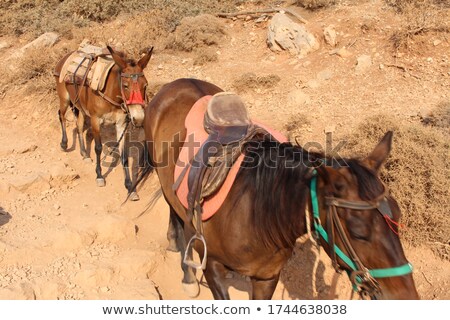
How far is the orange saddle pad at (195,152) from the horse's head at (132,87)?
5.31 feet

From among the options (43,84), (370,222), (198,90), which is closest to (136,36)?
(43,84)

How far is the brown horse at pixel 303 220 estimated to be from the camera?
195 cm

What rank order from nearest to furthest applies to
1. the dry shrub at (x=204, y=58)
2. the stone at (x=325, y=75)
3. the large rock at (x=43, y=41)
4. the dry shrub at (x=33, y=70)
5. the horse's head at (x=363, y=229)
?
the horse's head at (x=363, y=229) → the stone at (x=325, y=75) → the dry shrub at (x=33, y=70) → the dry shrub at (x=204, y=58) → the large rock at (x=43, y=41)

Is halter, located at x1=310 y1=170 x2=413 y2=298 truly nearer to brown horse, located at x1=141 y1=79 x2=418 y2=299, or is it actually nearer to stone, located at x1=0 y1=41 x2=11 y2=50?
brown horse, located at x1=141 y1=79 x2=418 y2=299

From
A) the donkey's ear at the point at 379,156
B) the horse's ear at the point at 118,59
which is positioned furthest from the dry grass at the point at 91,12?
the donkey's ear at the point at 379,156

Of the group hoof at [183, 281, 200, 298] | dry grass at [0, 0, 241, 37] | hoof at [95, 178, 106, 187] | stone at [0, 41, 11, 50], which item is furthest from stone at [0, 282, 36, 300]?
stone at [0, 41, 11, 50]

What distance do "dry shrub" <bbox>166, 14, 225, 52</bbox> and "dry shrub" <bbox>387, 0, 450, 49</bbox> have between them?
163 inches

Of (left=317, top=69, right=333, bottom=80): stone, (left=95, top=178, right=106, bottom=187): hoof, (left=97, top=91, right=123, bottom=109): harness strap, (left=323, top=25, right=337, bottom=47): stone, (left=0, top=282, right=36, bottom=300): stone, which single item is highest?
(left=97, top=91, right=123, bottom=109): harness strap

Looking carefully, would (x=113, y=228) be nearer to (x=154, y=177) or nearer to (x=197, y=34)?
(x=154, y=177)

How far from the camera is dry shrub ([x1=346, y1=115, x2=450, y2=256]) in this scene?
426 centimetres

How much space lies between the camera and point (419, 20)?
24.2ft

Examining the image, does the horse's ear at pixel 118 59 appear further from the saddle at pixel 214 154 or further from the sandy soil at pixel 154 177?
the saddle at pixel 214 154
